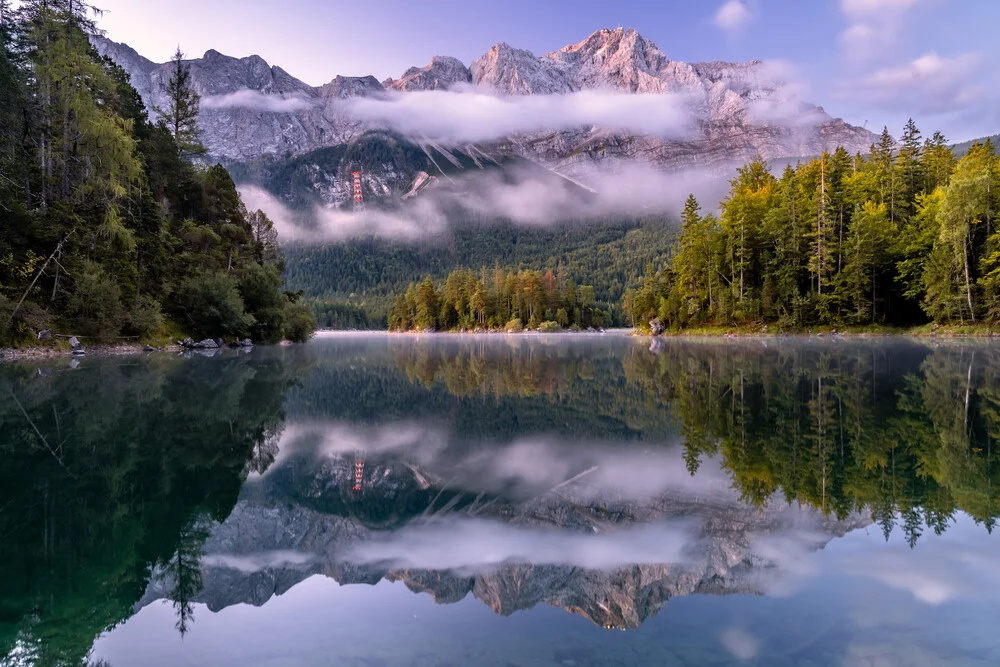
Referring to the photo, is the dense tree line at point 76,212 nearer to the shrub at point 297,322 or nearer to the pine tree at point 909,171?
the shrub at point 297,322

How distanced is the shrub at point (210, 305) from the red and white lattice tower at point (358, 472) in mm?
46562

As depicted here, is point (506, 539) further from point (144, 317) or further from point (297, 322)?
point (297, 322)

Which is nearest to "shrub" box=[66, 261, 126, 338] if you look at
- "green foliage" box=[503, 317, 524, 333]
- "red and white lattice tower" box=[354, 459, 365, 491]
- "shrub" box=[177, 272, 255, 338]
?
"shrub" box=[177, 272, 255, 338]

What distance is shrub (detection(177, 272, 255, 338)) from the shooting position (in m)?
51.2

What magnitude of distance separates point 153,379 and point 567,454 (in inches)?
762

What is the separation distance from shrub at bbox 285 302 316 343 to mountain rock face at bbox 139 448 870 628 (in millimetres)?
63863

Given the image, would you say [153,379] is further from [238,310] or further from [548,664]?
[238,310]

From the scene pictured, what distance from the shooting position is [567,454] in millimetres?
10812

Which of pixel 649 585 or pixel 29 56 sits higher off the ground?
pixel 29 56

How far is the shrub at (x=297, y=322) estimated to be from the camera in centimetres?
7044

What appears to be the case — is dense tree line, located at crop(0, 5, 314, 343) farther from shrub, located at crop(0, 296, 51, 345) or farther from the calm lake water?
the calm lake water

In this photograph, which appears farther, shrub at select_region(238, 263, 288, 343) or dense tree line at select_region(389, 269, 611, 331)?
dense tree line at select_region(389, 269, 611, 331)

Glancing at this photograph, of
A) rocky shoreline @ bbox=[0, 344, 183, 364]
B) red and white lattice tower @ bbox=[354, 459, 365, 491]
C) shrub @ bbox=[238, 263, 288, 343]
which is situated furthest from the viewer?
shrub @ bbox=[238, 263, 288, 343]

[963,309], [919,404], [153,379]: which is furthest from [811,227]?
[153,379]
